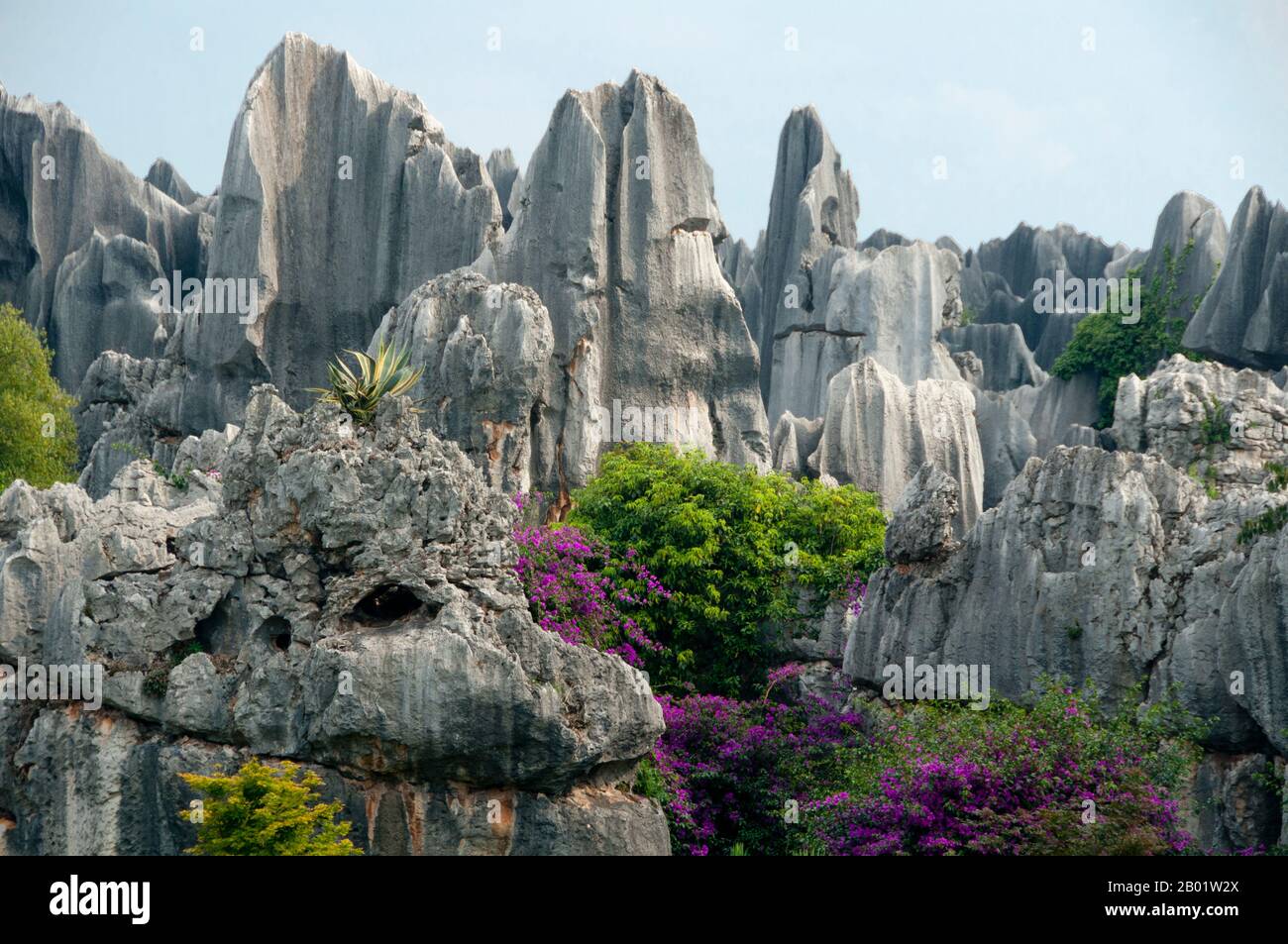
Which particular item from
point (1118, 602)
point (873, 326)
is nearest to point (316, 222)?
point (873, 326)

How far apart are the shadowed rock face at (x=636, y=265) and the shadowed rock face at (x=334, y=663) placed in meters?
12.4

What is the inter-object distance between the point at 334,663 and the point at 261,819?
6.82 ft

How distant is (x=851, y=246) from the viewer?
5700cm

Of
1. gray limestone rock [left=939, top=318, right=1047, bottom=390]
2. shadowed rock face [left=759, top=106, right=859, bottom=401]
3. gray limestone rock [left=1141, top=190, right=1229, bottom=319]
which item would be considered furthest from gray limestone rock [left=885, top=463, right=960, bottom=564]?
gray limestone rock [left=939, top=318, right=1047, bottom=390]

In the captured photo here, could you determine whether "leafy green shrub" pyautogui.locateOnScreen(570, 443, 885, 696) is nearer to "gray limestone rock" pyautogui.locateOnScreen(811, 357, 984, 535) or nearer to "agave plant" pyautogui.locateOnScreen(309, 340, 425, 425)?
"agave plant" pyautogui.locateOnScreen(309, 340, 425, 425)

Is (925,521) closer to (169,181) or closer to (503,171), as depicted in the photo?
(503,171)

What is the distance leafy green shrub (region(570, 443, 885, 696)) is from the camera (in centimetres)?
2406

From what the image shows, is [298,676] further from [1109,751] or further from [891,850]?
[1109,751]

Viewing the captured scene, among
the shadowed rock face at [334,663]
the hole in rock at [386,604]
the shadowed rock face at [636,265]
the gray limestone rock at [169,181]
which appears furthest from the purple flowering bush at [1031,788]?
the gray limestone rock at [169,181]

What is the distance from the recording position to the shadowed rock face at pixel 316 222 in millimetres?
36750

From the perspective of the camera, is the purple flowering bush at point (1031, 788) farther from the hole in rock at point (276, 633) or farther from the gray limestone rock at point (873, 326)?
the gray limestone rock at point (873, 326)

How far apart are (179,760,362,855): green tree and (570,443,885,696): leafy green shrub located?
28.0 ft

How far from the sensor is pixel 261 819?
15164 millimetres
